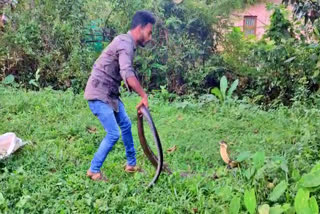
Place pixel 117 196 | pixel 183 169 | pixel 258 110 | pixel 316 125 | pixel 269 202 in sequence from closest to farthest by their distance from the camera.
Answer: pixel 269 202 → pixel 117 196 → pixel 183 169 → pixel 316 125 → pixel 258 110

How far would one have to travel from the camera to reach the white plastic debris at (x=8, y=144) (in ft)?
12.6

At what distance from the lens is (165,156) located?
4.20 m

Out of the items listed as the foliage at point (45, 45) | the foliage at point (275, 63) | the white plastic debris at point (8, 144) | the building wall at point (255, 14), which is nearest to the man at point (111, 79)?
the white plastic debris at point (8, 144)

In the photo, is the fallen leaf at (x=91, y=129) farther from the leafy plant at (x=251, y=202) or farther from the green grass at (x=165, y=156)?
the leafy plant at (x=251, y=202)

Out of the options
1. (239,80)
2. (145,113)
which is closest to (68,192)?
(145,113)

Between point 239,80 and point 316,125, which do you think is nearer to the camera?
point 316,125

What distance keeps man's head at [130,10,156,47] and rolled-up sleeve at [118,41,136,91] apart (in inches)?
5.6

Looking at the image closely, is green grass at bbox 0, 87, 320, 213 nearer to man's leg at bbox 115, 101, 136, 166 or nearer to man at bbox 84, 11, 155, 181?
man's leg at bbox 115, 101, 136, 166

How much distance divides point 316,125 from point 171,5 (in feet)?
12.7

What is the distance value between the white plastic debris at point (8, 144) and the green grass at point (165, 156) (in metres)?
0.07

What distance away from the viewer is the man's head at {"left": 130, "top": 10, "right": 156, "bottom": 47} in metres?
3.29

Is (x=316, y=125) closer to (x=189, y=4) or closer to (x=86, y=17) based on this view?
(x=189, y=4)

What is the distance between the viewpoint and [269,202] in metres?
2.96

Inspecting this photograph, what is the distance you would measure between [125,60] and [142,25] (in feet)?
1.23
